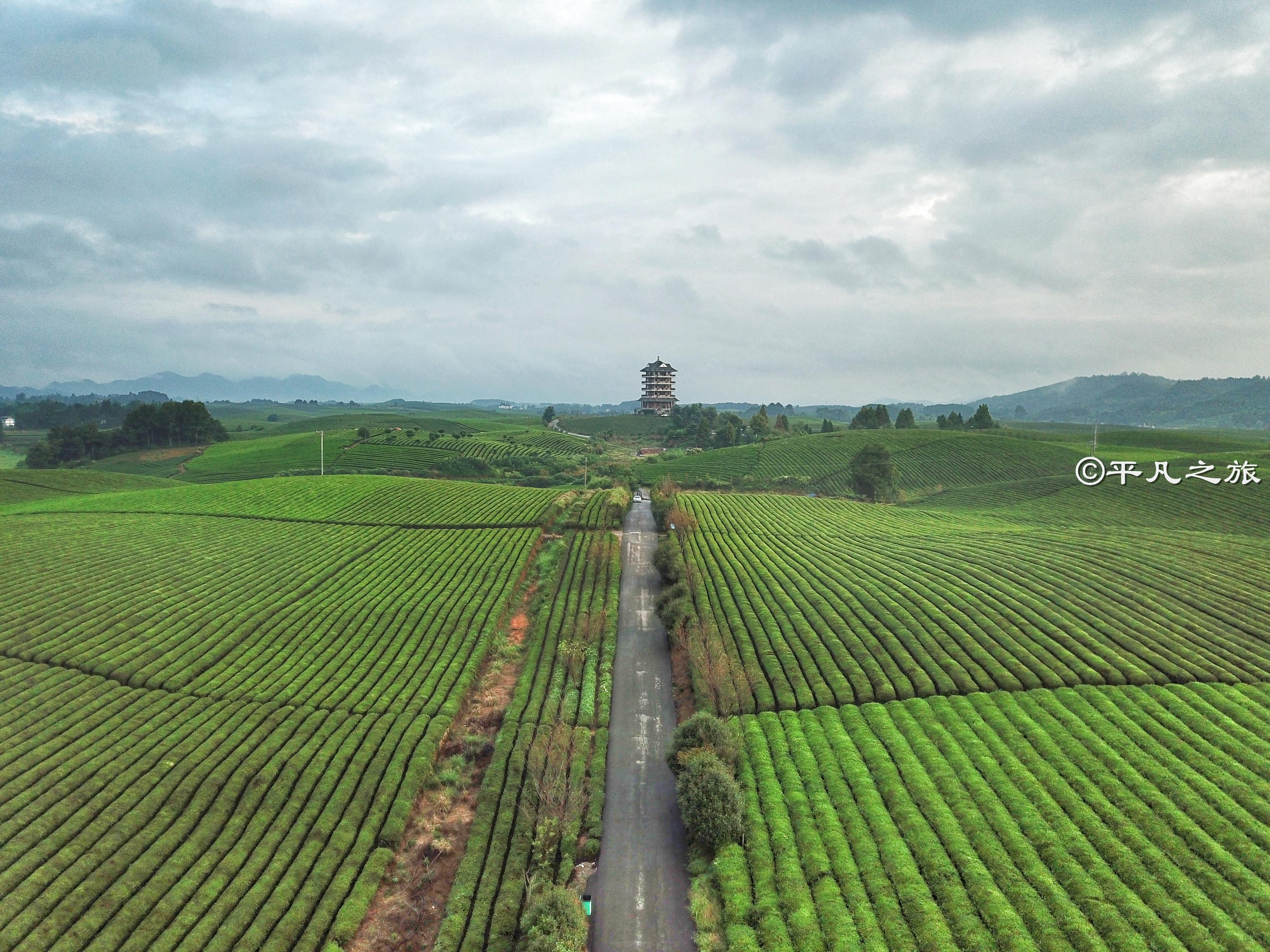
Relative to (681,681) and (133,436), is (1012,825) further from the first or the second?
(133,436)

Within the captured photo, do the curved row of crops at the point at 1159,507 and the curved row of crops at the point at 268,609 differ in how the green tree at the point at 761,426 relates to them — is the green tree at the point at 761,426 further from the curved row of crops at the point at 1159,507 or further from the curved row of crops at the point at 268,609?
the curved row of crops at the point at 268,609

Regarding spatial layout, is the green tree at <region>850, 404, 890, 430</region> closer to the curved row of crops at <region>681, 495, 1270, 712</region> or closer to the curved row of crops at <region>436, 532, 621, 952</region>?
the curved row of crops at <region>681, 495, 1270, 712</region>

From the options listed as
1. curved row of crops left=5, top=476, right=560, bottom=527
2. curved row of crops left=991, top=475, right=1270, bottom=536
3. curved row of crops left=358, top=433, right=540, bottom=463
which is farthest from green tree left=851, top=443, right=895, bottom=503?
curved row of crops left=358, top=433, right=540, bottom=463

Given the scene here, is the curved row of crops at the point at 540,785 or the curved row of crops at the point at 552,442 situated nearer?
the curved row of crops at the point at 540,785

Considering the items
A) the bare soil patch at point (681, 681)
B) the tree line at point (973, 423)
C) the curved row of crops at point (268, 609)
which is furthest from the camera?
the tree line at point (973, 423)

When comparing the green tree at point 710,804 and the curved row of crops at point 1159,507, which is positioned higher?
the curved row of crops at point 1159,507

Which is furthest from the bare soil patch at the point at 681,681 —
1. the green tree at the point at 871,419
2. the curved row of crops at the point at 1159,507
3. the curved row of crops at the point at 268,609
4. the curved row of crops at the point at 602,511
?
the green tree at the point at 871,419

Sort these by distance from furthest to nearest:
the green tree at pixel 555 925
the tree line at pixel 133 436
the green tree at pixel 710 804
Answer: the tree line at pixel 133 436
the green tree at pixel 710 804
the green tree at pixel 555 925
